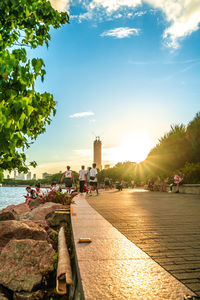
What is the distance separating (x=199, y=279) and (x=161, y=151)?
30911 millimetres

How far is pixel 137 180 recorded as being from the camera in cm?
6581

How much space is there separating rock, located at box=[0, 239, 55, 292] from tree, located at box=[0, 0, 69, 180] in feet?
5.20

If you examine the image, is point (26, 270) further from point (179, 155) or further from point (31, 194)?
point (179, 155)

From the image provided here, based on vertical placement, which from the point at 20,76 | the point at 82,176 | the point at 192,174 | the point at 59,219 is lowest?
the point at 59,219

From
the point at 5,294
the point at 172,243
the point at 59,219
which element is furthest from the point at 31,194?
the point at 172,243

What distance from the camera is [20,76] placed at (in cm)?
364

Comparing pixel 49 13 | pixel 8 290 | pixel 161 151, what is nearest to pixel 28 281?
pixel 8 290

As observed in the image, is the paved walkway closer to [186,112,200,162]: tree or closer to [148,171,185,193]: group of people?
[148,171,185,193]: group of people

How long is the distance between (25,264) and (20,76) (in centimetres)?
331

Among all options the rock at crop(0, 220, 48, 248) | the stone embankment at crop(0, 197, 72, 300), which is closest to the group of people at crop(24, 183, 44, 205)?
the rock at crop(0, 220, 48, 248)

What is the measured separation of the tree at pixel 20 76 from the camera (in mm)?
3458

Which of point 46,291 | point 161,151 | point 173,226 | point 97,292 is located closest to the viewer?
point 97,292

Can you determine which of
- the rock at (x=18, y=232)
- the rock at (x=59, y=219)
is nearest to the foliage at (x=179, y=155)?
the rock at (x=59, y=219)

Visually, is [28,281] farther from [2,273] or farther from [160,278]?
[160,278]
